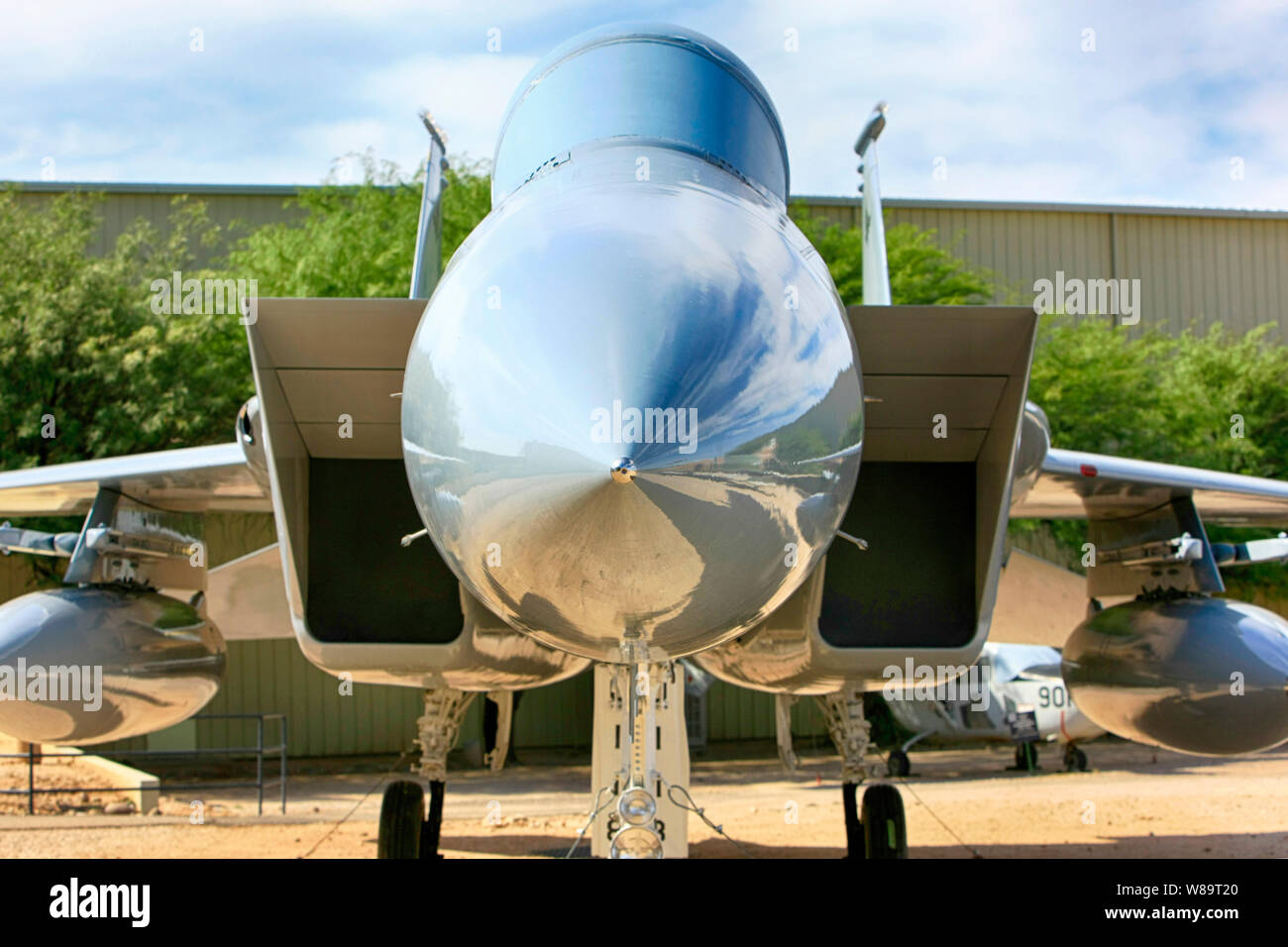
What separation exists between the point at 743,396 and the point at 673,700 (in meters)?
3.27

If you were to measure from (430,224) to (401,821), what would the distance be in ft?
12.1

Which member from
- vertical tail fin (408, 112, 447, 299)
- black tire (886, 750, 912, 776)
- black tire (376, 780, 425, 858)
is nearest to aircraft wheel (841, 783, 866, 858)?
black tire (376, 780, 425, 858)

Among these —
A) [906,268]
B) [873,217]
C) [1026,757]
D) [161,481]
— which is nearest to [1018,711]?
[1026,757]

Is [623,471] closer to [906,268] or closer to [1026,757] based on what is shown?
[906,268]

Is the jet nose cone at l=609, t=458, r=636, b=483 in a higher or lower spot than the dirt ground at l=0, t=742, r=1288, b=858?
higher

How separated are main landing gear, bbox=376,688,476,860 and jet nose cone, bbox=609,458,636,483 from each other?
14.1 feet

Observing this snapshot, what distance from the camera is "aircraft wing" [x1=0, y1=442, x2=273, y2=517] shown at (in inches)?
247

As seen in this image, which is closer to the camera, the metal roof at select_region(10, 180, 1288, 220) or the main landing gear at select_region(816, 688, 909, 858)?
the main landing gear at select_region(816, 688, 909, 858)

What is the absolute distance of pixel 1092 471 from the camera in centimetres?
623

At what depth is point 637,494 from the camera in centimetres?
242

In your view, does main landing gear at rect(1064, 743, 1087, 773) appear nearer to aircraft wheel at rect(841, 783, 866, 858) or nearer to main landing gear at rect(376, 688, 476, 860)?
aircraft wheel at rect(841, 783, 866, 858)

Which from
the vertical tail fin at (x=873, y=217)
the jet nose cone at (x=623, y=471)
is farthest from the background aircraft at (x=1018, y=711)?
the jet nose cone at (x=623, y=471)
